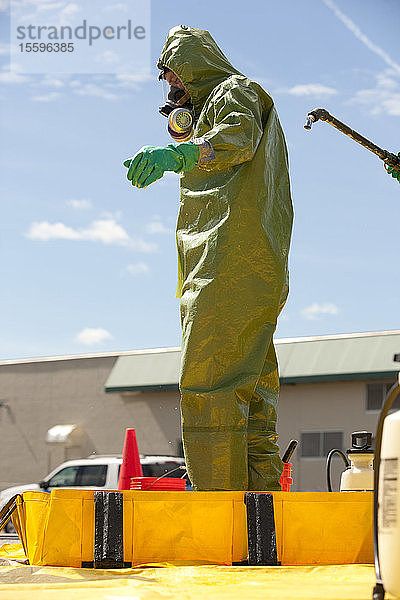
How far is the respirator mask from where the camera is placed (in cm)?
337

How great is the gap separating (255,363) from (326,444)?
21052mm

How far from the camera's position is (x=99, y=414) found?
26953 millimetres

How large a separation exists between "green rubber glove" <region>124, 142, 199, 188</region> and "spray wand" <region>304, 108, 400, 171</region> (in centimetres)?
90

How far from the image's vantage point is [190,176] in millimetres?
3154

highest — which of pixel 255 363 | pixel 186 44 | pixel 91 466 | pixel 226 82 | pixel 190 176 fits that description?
pixel 186 44

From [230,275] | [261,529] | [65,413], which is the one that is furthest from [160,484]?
[65,413]

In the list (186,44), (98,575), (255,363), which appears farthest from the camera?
(186,44)

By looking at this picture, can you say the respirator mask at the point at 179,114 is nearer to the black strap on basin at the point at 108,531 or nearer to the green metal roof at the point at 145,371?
the black strap on basin at the point at 108,531

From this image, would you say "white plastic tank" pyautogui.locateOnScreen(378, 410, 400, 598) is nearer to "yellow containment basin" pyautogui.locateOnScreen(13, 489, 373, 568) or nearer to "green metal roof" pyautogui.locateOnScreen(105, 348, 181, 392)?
"yellow containment basin" pyautogui.locateOnScreen(13, 489, 373, 568)

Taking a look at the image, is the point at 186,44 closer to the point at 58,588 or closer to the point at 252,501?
the point at 252,501

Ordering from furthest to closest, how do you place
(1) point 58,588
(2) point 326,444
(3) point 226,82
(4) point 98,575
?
(2) point 326,444 → (3) point 226,82 → (4) point 98,575 → (1) point 58,588

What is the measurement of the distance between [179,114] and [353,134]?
2.59 feet

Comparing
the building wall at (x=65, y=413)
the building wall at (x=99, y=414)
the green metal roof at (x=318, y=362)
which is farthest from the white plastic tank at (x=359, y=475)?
the building wall at (x=65, y=413)

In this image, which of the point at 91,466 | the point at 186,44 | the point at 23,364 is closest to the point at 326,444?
Answer: the point at 91,466
